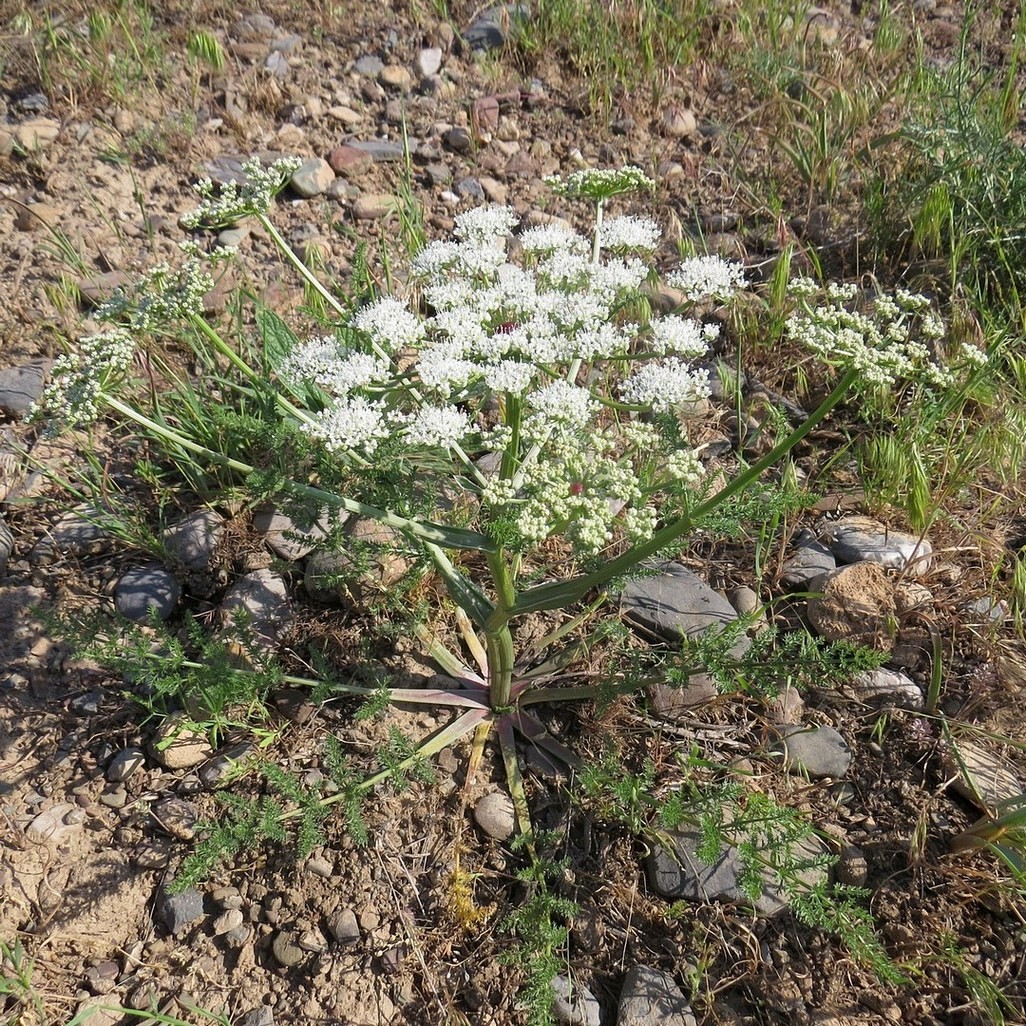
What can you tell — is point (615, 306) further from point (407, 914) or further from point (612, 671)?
point (407, 914)

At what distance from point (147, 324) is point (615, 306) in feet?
5.31

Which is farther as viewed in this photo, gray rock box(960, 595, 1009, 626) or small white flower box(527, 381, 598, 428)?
gray rock box(960, 595, 1009, 626)

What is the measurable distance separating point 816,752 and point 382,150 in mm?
4839

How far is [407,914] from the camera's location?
9.36 feet

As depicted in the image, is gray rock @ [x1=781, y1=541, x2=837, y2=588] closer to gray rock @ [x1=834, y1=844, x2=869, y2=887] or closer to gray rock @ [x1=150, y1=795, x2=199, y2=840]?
gray rock @ [x1=834, y1=844, x2=869, y2=887]

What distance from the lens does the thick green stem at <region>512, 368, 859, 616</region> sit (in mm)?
2062

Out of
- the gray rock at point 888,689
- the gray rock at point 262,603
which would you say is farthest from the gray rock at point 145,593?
the gray rock at point 888,689

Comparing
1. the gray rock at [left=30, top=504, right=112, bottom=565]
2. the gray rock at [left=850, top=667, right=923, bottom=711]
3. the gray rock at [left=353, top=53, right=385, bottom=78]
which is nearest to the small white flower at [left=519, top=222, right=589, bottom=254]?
the gray rock at [left=850, top=667, right=923, bottom=711]

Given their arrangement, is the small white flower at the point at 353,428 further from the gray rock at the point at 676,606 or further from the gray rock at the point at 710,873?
the gray rock at the point at 710,873

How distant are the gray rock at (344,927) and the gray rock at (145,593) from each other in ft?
4.99

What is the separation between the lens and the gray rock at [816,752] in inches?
123

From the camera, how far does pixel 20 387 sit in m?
4.15

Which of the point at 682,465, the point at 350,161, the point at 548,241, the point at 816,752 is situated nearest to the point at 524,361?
the point at 548,241

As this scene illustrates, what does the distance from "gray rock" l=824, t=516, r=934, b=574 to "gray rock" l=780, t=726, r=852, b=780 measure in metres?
0.89
